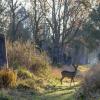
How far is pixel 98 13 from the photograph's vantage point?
43781mm

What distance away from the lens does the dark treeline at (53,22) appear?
50094 millimetres

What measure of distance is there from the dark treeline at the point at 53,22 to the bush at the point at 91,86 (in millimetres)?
29719

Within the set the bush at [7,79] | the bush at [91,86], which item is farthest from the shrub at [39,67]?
the bush at [91,86]

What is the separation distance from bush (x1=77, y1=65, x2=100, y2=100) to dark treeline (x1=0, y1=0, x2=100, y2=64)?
29.7 metres

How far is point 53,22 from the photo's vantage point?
5206 cm

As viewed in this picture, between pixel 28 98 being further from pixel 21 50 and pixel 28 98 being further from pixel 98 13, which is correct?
pixel 98 13

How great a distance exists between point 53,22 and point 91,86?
38028 millimetres

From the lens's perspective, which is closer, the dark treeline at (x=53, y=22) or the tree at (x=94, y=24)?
the tree at (x=94, y=24)

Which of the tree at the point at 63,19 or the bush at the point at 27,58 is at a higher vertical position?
the tree at the point at 63,19

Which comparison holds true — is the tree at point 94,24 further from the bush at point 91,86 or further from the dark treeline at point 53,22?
the bush at point 91,86

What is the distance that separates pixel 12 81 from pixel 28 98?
2986 mm

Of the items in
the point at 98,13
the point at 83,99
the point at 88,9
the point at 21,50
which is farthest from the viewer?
the point at 88,9

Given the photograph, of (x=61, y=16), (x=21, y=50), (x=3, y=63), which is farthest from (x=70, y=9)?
(x=3, y=63)

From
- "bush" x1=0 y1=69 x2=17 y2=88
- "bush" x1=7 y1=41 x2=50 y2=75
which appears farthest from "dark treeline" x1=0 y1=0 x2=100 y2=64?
"bush" x1=0 y1=69 x2=17 y2=88
